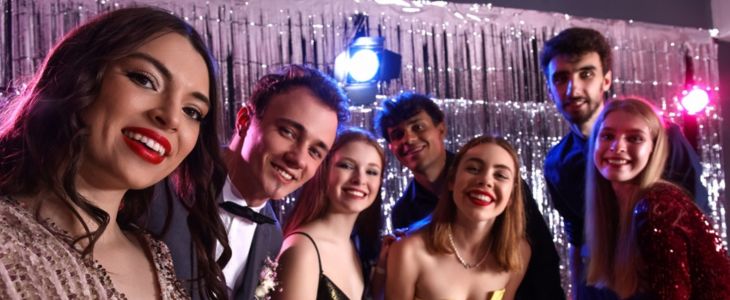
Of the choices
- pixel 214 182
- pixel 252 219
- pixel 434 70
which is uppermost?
pixel 434 70

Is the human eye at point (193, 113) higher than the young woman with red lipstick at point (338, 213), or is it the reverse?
the human eye at point (193, 113)

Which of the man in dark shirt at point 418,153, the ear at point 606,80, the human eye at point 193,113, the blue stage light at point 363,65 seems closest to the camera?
the human eye at point 193,113

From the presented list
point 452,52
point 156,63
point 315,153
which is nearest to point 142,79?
point 156,63

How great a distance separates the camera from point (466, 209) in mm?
3436

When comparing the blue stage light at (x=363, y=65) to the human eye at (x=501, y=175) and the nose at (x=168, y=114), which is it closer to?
the human eye at (x=501, y=175)

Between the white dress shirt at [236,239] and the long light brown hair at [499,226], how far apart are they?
104 centimetres

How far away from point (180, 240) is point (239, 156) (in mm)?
965

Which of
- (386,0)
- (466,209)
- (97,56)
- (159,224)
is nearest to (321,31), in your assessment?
(386,0)

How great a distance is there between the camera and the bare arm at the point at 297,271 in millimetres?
2934

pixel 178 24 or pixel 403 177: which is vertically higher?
pixel 178 24

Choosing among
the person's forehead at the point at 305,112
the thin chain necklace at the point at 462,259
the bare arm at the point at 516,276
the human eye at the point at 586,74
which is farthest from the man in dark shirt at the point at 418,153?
the person's forehead at the point at 305,112

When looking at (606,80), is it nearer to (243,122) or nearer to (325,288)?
(325,288)

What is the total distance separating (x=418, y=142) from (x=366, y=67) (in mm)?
1164

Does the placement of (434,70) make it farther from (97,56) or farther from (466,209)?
(97,56)
